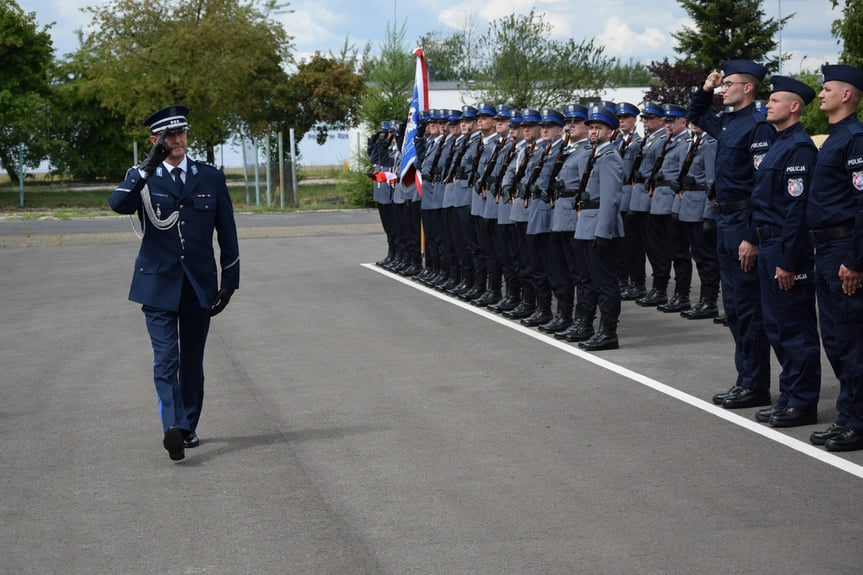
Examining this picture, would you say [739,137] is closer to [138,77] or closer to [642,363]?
[642,363]

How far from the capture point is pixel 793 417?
7383mm

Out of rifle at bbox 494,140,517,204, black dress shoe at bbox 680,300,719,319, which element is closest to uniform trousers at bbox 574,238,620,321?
black dress shoe at bbox 680,300,719,319

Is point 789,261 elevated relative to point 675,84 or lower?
lower

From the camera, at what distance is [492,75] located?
1355 inches

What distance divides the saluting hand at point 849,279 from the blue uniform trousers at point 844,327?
0.05 metres

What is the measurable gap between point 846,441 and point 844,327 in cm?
67

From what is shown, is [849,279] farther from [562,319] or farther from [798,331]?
[562,319]

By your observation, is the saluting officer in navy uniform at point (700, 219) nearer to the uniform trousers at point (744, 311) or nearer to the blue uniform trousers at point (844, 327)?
the uniform trousers at point (744, 311)

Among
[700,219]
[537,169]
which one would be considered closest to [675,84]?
[700,219]

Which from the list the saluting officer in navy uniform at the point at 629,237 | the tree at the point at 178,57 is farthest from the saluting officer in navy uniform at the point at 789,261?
the tree at the point at 178,57

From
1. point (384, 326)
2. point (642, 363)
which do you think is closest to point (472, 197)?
point (384, 326)

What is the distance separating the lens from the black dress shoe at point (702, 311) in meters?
12.4

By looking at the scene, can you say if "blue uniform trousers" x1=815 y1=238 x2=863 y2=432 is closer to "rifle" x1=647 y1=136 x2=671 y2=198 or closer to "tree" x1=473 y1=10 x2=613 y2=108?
"rifle" x1=647 y1=136 x2=671 y2=198

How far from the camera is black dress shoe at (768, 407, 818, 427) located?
7384 millimetres
